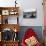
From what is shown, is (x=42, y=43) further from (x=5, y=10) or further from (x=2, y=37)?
(x=5, y=10)

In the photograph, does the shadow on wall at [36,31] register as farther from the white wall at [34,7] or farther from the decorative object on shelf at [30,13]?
the decorative object on shelf at [30,13]

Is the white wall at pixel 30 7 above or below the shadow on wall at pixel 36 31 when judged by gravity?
above

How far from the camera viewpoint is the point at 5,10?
171 inches

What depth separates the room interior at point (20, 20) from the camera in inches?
169

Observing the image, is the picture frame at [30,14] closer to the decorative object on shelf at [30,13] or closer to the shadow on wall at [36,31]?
the decorative object on shelf at [30,13]

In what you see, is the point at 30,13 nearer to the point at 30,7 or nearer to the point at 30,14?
the point at 30,14

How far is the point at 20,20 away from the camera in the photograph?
14.4 ft

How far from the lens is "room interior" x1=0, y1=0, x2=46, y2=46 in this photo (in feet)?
14.1

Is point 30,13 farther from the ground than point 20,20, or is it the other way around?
point 30,13

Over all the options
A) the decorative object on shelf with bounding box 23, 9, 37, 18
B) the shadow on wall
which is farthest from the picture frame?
the shadow on wall

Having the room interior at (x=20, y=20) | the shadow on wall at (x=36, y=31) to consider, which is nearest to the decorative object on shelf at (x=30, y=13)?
the room interior at (x=20, y=20)

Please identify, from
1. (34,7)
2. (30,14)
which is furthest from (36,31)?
(34,7)

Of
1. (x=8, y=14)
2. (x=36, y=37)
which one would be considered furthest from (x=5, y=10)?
(x=36, y=37)

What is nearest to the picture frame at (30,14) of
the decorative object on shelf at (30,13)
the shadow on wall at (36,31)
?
the decorative object on shelf at (30,13)
